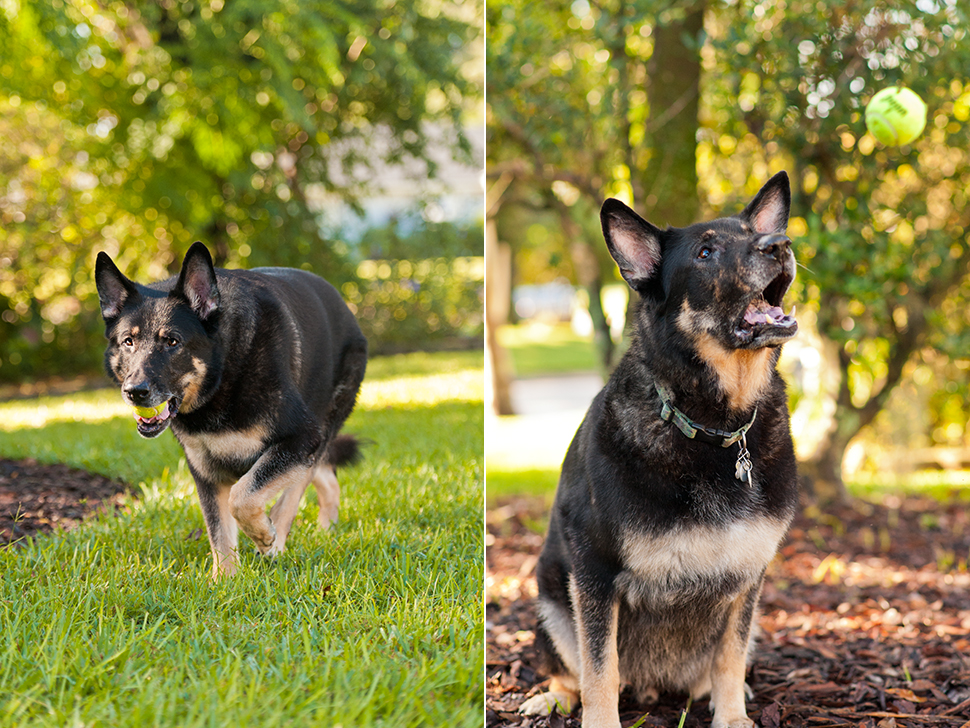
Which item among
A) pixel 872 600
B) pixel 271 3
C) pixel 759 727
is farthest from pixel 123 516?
pixel 271 3

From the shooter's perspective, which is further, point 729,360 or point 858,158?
point 858,158

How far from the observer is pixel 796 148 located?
22.4ft

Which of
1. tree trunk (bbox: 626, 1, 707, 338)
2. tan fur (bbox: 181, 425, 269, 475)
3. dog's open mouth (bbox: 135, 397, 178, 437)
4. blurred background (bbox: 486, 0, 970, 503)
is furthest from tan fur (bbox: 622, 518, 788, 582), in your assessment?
tree trunk (bbox: 626, 1, 707, 338)

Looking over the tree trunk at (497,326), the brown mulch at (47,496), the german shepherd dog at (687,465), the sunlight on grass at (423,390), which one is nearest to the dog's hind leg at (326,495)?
the brown mulch at (47,496)

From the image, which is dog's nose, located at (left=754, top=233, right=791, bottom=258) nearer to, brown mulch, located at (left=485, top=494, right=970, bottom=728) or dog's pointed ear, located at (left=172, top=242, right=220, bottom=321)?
brown mulch, located at (left=485, top=494, right=970, bottom=728)

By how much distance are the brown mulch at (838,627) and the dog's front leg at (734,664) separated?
202 millimetres

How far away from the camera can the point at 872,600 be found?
5.30 metres

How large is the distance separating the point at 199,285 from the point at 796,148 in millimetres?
5137

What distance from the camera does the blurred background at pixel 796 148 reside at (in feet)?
20.7

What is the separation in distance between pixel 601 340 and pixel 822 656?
402cm

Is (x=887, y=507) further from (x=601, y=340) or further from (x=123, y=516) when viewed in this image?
(x=123, y=516)

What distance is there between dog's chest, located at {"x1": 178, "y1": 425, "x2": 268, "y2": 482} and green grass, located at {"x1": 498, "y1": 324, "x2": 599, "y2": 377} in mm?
15436

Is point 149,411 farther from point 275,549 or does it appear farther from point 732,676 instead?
point 732,676

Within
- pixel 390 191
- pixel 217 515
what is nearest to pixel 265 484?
pixel 217 515
